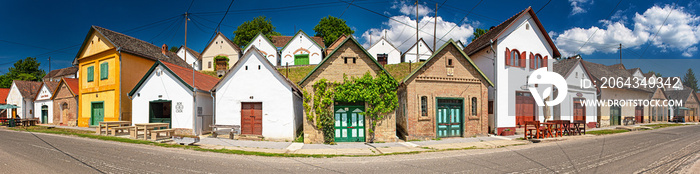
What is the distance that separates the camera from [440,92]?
16531 millimetres

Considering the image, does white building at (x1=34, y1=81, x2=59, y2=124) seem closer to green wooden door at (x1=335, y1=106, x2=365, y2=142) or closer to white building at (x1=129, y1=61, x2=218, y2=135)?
white building at (x1=129, y1=61, x2=218, y2=135)

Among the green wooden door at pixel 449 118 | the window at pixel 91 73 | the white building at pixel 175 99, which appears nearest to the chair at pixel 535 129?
the green wooden door at pixel 449 118

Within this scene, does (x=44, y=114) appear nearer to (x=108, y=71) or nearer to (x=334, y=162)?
(x=108, y=71)

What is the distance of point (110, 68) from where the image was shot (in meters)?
22.2

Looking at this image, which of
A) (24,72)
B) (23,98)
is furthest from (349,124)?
(24,72)

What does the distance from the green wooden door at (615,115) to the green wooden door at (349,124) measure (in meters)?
27.2

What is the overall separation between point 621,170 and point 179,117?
63.6ft

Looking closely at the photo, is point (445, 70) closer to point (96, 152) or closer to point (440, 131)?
point (440, 131)

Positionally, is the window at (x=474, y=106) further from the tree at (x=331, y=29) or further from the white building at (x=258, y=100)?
the tree at (x=331, y=29)

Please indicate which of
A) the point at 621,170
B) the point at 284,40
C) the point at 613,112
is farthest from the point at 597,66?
the point at 284,40

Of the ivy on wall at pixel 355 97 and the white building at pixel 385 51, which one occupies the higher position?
the white building at pixel 385 51

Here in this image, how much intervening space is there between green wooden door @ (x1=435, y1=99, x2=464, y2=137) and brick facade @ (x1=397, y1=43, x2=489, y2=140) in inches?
10.3

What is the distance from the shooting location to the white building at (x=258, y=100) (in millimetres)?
15492

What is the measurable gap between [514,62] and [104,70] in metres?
28.6
